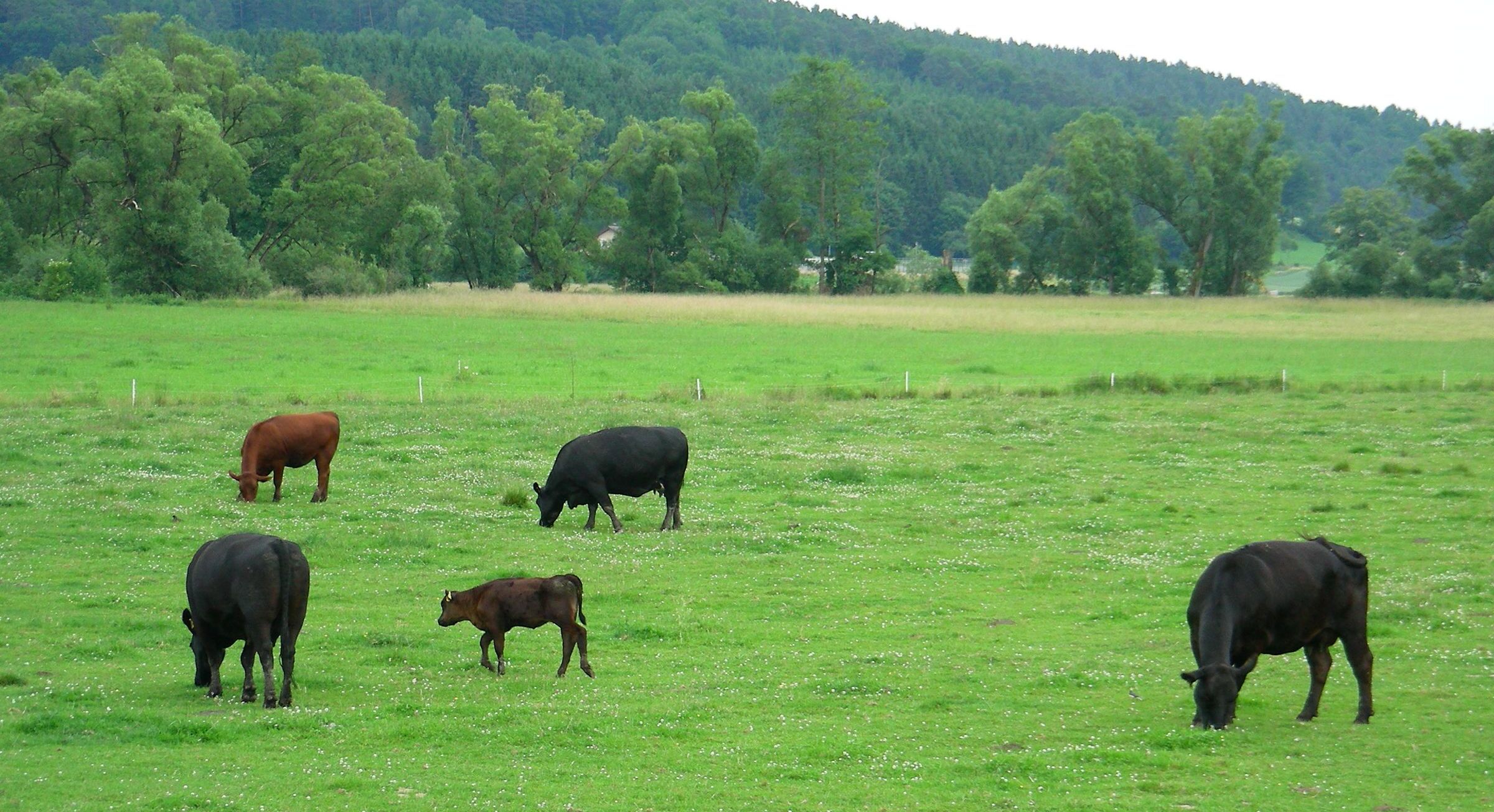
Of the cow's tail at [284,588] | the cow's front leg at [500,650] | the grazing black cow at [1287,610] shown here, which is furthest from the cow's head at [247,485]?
the grazing black cow at [1287,610]

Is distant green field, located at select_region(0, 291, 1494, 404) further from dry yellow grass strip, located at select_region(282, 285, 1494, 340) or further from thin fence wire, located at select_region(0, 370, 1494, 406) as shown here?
dry yellow grass strip, located at select_region(282, 285, 1494, 340)

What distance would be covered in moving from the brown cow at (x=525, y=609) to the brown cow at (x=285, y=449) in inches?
432

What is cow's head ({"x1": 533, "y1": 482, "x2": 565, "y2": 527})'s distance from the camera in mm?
22672

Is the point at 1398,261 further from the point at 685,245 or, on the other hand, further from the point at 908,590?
the point at 908,590

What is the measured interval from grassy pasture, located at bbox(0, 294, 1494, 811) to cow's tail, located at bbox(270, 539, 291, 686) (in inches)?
29.7

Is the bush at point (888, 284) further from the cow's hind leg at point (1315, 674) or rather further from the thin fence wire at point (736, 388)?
the cow's hind leg at point (1315, 674)

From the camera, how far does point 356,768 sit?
10.9 metres

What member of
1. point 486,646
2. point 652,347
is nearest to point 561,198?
point 652,347

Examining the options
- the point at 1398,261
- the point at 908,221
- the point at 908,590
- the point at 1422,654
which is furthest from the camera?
the point at 908,221

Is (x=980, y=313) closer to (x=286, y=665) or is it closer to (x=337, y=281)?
(x=337, y=281)

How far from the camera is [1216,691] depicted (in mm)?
11820

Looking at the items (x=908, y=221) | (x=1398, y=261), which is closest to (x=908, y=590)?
(x=1398, y=261)

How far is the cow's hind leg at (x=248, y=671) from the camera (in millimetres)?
12812

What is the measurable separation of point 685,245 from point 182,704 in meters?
101
